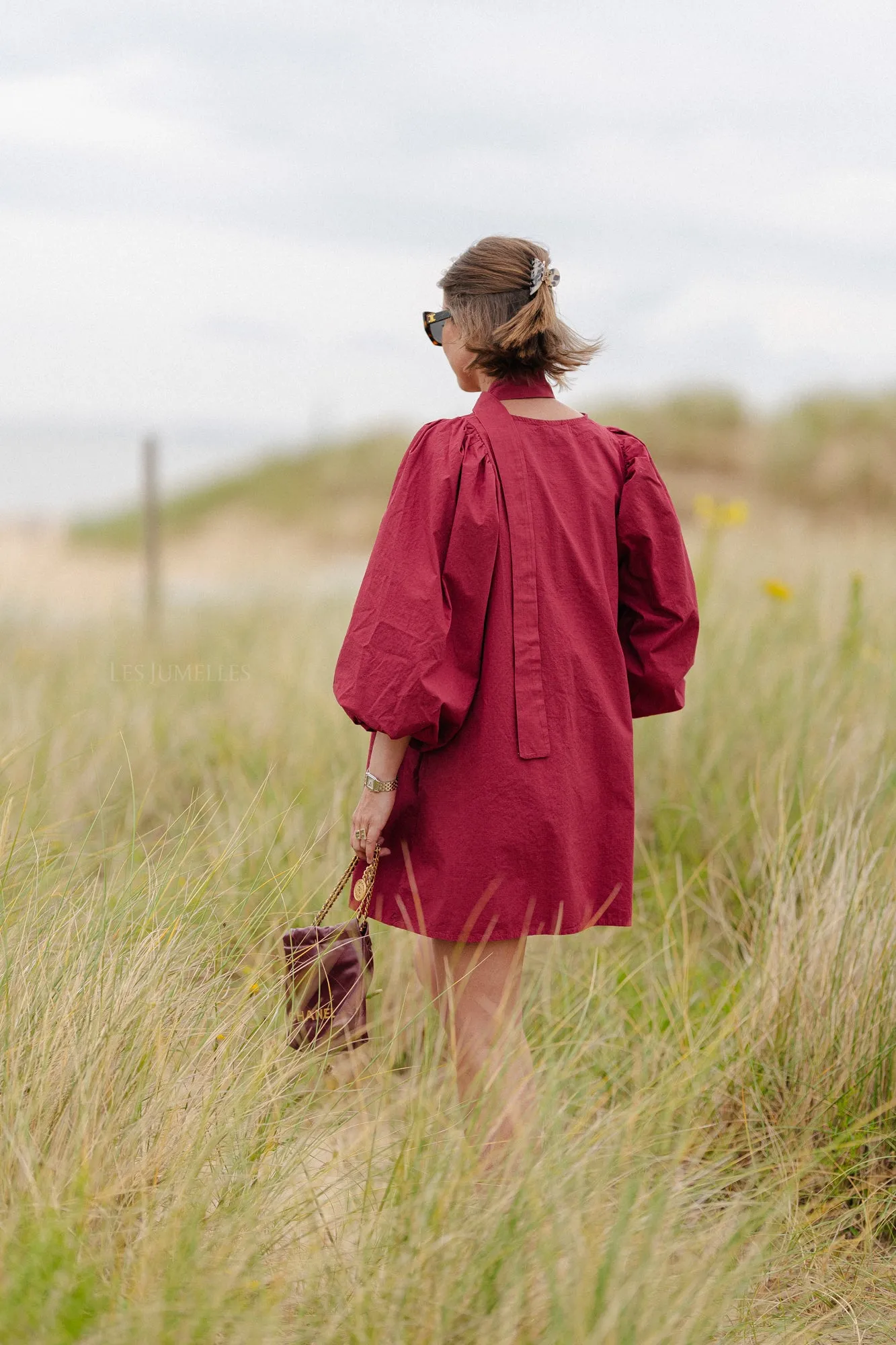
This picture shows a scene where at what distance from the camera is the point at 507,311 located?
2.17m

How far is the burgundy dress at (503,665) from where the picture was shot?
204 cm

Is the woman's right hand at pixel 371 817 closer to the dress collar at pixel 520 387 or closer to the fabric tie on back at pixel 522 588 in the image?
the fabric tie on back at pixel 522 588

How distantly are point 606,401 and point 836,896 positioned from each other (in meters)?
17.3

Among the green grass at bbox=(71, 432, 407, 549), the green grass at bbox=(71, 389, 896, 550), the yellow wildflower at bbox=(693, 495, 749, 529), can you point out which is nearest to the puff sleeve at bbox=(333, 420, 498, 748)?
the yellow wildflower at bbox=(693, 495, 749, 529)

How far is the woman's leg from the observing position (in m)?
2.09

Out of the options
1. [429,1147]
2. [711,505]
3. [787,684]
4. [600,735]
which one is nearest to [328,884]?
[600,735]

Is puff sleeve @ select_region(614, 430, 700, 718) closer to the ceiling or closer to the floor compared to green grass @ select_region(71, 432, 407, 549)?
closer to the floor

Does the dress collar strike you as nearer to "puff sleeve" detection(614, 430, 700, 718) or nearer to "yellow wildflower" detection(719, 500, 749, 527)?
"puff sleeve" detection(614, 430, 700, 718)

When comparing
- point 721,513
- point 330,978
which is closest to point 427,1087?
point 330,978

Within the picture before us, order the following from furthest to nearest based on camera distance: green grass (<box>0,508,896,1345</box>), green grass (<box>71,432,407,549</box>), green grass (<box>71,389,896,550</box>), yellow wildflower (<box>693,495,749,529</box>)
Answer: green grass (<box>71,432,407,549</box>) → green grass (<box>71,389,896,550</box>) → yellow wildflower (<box>693,495,749,529</box>) → green grass (<box>0,508,896,1345</box>)

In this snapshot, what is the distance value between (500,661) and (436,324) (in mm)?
664

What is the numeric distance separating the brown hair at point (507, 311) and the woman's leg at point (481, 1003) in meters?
1.06

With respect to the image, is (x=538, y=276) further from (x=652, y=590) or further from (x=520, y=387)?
(x=652, y=590)

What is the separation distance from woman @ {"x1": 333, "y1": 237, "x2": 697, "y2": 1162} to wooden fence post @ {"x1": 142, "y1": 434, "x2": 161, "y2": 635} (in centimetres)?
495
